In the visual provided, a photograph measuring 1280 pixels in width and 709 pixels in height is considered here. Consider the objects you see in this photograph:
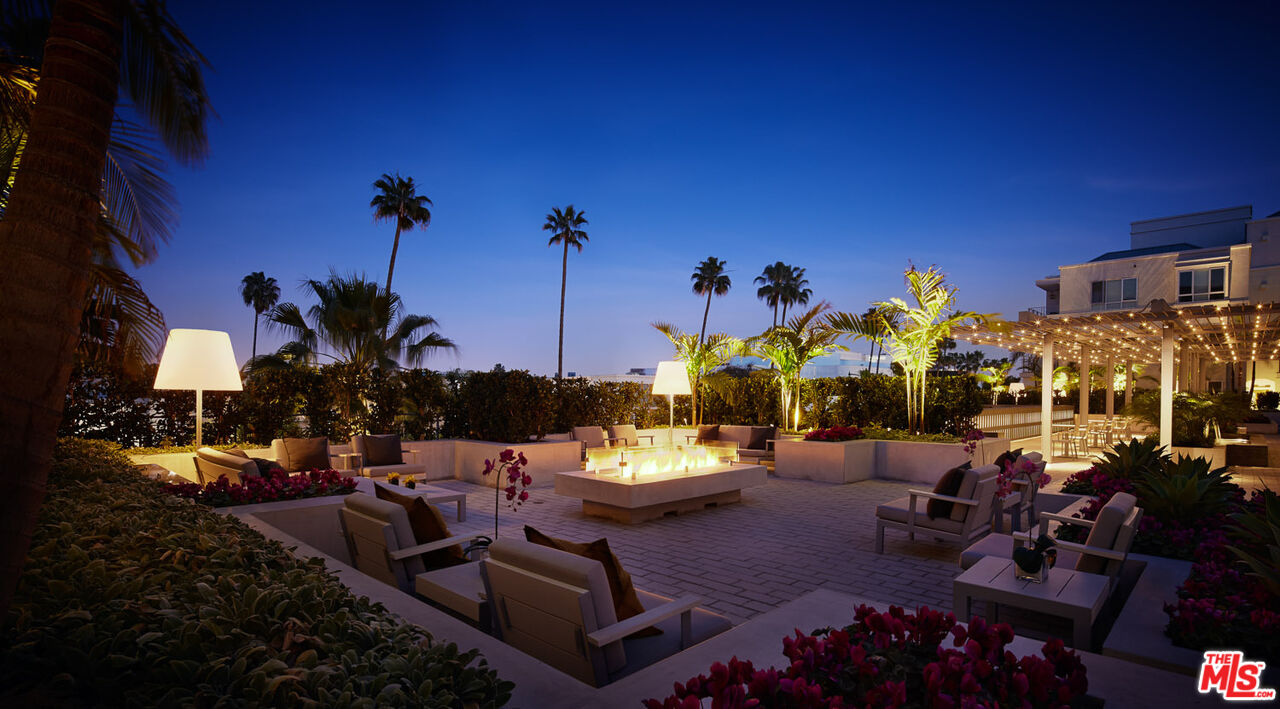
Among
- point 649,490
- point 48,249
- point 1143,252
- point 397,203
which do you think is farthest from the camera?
point 1143,252

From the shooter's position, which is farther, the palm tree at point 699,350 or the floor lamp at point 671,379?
the palm tree at point 699,350

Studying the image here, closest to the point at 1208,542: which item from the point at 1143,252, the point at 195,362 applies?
the point at 195,362

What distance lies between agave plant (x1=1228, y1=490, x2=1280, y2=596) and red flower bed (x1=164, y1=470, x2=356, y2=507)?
18.4ft

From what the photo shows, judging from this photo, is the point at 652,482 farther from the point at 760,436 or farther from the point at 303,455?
the point at 760,436

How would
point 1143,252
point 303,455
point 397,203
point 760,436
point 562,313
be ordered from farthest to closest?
point 1143,252 → point 562,313 → point 397,203 → point 760,436 → point 303,455

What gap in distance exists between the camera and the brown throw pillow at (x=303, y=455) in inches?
297

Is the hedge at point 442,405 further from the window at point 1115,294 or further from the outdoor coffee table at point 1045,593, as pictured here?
the window at point 1115,294

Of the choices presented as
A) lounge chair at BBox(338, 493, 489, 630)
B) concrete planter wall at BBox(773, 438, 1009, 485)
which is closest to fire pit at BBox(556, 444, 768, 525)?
concrete planter wall at BBox(773, 438, 1009, 485)

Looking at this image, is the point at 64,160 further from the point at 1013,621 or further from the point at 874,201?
the point at 874,201

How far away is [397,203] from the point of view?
18344 mm

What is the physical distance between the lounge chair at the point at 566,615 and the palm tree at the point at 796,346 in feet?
33.1

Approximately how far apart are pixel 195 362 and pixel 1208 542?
7445 mm

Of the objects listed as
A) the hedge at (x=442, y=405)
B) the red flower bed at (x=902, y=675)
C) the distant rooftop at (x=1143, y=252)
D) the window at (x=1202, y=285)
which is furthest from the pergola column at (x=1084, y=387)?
the red flower bed at (x=902, y=675)

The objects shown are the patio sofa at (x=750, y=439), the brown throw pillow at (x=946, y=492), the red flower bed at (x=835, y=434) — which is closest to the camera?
the brown throw pillow at (x=946, y=492)
